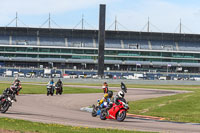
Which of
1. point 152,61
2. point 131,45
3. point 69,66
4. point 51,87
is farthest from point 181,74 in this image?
point 51,87

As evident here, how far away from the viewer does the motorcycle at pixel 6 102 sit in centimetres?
2281

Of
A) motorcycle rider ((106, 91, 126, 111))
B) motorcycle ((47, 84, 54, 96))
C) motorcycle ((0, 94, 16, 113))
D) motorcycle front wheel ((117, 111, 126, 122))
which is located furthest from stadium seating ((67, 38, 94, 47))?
motorcycle front wheel ((117, 111, 126, 122))

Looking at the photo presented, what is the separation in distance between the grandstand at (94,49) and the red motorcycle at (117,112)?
4254 inches

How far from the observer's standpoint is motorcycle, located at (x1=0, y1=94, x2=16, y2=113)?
74.8ft

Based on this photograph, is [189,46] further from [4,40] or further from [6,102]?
[6,102]

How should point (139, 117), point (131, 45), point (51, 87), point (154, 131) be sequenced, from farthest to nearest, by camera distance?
point (131, 45) < point (51, 87) < point (139, 117) < point (154, 131)

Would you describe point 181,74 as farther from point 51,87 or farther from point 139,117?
point 139,117

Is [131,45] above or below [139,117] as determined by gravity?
above

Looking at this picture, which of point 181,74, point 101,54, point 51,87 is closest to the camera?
point 51,87

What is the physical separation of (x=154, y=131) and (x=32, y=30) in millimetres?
125793

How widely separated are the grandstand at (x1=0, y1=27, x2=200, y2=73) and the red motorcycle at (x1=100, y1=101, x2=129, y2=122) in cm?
10806

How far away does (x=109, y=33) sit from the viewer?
139375 mm

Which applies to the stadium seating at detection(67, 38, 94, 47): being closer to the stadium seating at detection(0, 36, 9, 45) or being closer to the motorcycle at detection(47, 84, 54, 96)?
the stadium seating at detection(0, 36, 9, 45)

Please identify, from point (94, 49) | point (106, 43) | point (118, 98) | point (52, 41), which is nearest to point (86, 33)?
point (106, 43)
